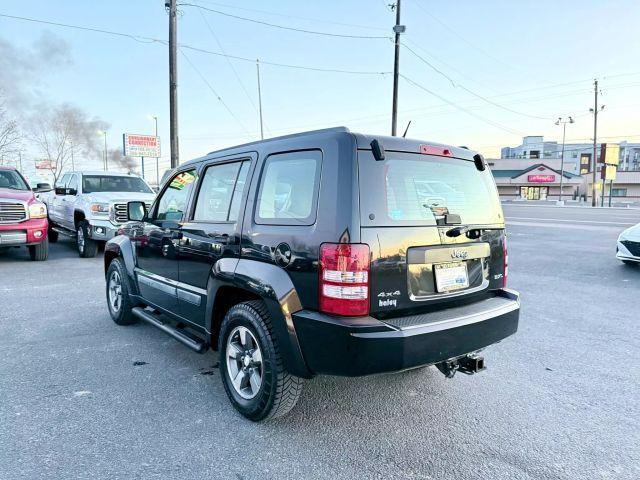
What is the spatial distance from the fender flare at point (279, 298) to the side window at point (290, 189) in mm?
325

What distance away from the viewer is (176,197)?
4184 mm

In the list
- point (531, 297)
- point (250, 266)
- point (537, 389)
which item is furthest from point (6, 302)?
point (531, 297)

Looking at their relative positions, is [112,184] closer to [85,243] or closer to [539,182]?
[85,243]

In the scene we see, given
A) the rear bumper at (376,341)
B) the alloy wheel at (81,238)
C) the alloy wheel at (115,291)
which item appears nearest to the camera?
the rear bumper at (376,341)

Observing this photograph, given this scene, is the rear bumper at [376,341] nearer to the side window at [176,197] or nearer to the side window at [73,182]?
the side window at [176,197]

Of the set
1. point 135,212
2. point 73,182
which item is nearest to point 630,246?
point 135,212

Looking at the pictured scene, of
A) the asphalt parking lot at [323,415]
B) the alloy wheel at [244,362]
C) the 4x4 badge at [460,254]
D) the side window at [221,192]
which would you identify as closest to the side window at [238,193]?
the side window at [221,192]

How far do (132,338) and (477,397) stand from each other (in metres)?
3.41

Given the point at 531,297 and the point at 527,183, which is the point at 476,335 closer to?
the point at 531,297

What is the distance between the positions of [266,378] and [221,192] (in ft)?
5.01

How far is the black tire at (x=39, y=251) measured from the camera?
9.31 m

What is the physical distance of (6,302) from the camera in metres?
6.03

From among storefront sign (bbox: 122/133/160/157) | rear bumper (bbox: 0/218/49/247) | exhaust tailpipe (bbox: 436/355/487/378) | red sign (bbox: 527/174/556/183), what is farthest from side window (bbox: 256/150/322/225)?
red sign (bbox: 527/174/556/183)

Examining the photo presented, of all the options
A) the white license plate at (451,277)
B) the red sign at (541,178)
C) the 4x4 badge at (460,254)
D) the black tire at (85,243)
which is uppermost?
the red sign at (541,178)
